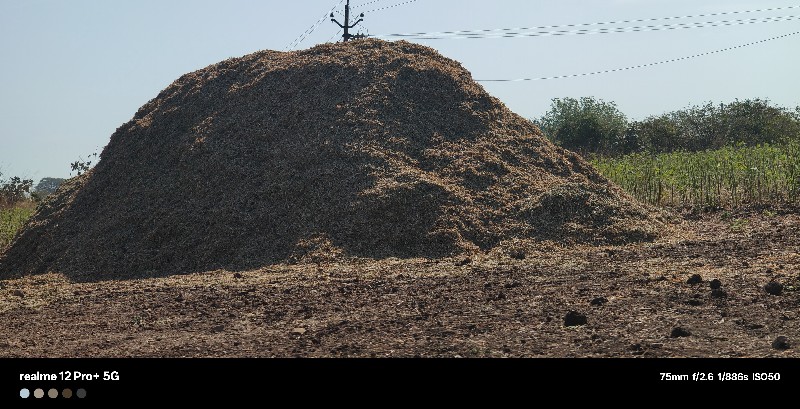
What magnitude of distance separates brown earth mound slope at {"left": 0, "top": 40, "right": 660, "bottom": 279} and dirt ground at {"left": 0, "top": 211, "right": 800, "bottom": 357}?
2.28 feet

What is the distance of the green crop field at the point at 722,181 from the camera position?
1270 cm

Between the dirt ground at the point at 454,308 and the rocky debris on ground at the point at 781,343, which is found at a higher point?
the dirt ground at the point at 454,308

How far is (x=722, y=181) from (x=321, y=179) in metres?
7.25

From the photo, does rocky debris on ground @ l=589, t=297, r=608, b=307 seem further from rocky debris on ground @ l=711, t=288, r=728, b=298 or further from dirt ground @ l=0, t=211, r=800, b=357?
rocky debris on ground @ l=711, t=288, r=728, b=298

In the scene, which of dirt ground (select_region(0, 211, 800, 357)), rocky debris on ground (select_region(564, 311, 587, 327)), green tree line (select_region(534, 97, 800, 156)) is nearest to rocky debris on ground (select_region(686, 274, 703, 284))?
dirt ground (select_region(0, 211, 800, 357))

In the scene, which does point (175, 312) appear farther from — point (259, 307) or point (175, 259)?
point (175, 259)

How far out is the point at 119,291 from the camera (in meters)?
8.41

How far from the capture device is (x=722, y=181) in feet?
46.5

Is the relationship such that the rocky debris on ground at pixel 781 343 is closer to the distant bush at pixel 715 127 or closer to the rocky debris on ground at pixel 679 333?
the rocky debris on ground at pixel 679 333

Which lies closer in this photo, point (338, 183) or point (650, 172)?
point (338, 183)

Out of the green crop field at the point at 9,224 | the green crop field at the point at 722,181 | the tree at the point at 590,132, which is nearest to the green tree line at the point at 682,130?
the tree at the point at 590,132

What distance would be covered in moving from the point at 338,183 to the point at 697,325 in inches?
234

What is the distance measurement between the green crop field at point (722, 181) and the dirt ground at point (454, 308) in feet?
10.3
